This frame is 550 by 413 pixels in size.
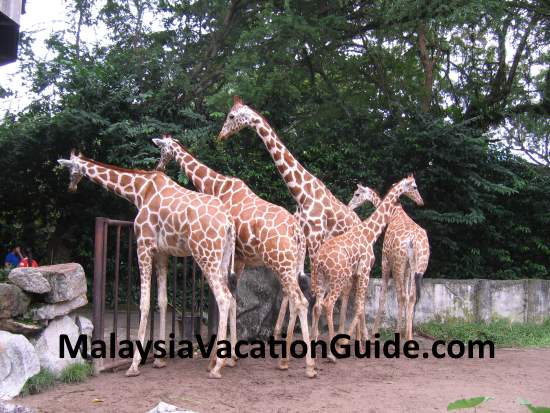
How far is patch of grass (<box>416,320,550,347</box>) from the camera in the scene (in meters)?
9.70

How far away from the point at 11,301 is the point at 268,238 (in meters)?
2.81

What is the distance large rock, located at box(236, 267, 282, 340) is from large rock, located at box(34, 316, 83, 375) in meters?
2.62

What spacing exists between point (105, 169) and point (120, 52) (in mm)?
5542

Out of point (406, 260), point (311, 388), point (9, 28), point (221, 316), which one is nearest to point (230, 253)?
point (221, 316)

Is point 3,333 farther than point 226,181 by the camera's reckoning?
No

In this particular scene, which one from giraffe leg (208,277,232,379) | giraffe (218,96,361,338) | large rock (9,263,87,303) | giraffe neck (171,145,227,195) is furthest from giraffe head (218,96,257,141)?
large rock (9,263,87,303)

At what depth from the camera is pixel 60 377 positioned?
642 centimetres

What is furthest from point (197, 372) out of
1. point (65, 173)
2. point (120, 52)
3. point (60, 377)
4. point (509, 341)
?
point (120, 52)

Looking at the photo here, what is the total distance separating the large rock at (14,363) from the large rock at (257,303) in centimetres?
332

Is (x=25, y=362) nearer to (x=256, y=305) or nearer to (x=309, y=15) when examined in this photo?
(x=256, y=305)

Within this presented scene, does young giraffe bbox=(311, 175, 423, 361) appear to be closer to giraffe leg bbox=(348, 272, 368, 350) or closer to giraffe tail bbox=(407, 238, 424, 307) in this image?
giraffe leg bbox=(348, 272, 368, 350)

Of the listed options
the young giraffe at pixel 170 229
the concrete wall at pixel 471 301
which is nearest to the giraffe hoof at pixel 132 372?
the young giraffe at pixel 170 229

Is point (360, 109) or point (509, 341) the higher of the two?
point (360, 109)

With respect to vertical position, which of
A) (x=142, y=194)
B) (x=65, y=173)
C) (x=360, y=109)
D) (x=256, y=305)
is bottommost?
(x=256, y=305)
